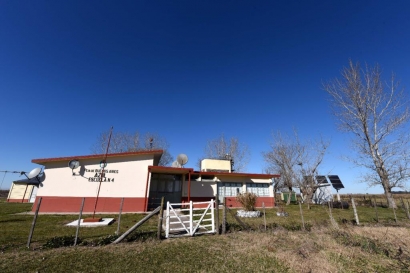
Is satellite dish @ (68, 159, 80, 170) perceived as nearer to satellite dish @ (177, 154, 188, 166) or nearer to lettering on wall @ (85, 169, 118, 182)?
lettering on wall @ (85, 169, 118, 182)

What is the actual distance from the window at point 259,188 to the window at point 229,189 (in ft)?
3.62

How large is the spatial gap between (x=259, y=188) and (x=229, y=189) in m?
3.43

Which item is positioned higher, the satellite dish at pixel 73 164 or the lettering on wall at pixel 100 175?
the satellite dish at pixel 73 164

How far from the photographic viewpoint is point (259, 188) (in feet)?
65.7

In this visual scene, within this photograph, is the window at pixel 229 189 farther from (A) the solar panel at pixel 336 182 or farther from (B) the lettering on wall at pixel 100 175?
(A) the solar panel at pixel 336 182

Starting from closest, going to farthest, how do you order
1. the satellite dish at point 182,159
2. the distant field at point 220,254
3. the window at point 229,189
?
the distant field at point 220,254 < the satellite dish at point 182,159 < the window at point 229,189

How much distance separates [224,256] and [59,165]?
1383 cm

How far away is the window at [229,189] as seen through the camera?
744 inches

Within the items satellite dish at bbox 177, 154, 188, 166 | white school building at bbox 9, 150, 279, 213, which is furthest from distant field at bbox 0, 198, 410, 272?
satellite dish at bbox 177, 154, 188, 166

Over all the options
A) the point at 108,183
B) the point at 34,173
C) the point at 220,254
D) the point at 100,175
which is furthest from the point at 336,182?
the point at 34,173

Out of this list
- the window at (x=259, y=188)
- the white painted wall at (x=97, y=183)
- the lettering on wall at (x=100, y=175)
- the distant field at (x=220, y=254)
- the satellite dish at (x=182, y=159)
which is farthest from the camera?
the window at (x=259, y=188)

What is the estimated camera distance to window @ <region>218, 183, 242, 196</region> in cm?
1891

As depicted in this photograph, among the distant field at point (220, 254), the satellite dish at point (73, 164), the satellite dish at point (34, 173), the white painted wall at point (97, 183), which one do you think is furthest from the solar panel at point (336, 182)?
the satellite dish at point (34, 173)

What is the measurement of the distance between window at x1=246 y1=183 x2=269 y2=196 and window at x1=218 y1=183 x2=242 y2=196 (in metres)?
1.10
